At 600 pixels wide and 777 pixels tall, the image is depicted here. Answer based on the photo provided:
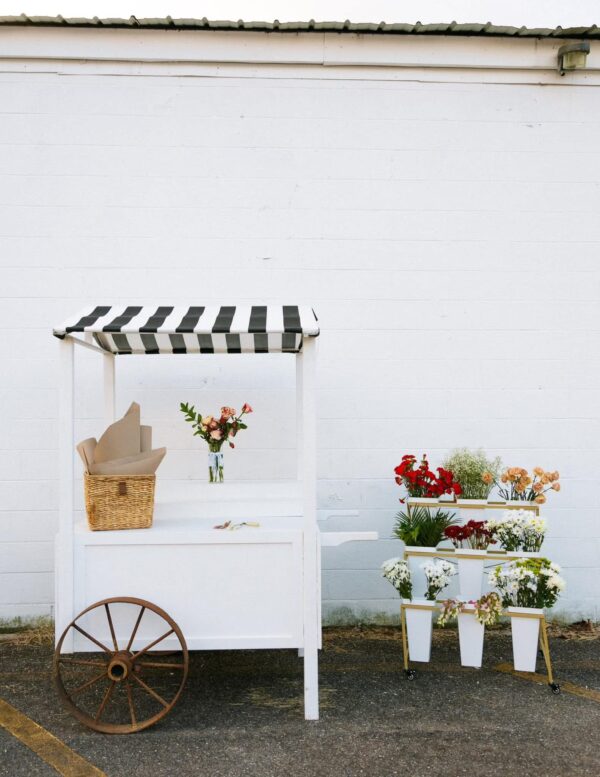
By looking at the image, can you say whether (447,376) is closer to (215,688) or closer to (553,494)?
(553,494)

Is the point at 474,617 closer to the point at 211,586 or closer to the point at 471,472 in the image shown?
the point at 471,472

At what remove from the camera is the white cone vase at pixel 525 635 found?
3.95 metres

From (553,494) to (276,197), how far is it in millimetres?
2798

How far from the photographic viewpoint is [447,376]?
505cm

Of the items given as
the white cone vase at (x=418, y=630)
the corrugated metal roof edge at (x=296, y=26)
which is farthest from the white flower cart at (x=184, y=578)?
the corrugated metal roof edge at (x=296, y=26)

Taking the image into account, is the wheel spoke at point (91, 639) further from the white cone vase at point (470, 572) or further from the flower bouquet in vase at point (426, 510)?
the white cone vase at point (470, 572)

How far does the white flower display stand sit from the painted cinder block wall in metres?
0.87

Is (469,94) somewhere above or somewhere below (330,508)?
above

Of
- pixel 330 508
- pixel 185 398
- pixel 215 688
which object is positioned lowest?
pixel 215 688

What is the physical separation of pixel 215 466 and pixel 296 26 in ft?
9.70

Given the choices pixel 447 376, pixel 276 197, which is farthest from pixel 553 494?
pixel 276 197

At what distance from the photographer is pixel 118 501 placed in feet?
11.7

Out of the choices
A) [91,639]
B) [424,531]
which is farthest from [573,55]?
[91,639]

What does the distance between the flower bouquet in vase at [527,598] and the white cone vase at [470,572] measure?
0.11 metres
